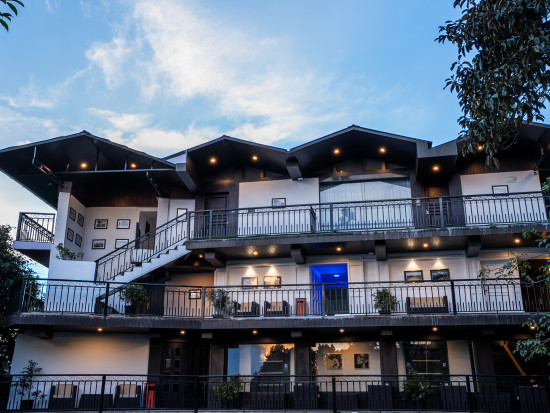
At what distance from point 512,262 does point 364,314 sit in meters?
6.67

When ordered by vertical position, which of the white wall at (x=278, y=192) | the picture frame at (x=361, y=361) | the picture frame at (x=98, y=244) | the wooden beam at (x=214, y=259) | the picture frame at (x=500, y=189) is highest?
the white wall at (x=278, y=192)

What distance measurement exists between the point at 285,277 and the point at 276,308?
1.63 meters

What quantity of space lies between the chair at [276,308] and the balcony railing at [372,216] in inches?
96.3

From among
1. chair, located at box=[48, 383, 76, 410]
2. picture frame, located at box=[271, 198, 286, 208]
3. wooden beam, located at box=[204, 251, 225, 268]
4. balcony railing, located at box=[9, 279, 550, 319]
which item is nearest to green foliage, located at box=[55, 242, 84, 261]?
balcony railing, located at box=[9, 279, 550, 319]

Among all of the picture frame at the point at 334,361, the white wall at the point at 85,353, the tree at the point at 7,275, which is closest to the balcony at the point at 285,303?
the white wall at the point at 85,353

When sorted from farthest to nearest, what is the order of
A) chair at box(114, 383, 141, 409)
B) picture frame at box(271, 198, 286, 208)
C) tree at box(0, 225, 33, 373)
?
tree at box(0, 225, 33, 373) → picture frame at box(271, 198, 286, 208) → chair at box(114, 383, 141, 409)

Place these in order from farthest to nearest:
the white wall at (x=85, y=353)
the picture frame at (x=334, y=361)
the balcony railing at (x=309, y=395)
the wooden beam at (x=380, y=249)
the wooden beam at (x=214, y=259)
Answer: the wooden beam at (x=214, y=259)
the white wall at (x=85, y=353)
the wooden beam at (x=380, y=249)
the picture frame at (x=334, y=361)
the balcony railing at (x=309, y=395)

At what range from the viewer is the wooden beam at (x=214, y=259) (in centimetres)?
2052

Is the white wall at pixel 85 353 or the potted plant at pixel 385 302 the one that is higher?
the potted plant at pixel 385 302

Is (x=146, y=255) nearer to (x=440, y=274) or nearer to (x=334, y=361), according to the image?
(x=334, y=361)

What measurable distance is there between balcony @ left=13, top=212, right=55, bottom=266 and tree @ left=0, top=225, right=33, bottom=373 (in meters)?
1.17

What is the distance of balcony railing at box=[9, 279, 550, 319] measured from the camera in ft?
60.6

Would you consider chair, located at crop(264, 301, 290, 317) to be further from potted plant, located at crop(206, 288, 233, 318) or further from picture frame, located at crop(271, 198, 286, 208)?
picture frame, located at crop(271, 198, 286, 208)

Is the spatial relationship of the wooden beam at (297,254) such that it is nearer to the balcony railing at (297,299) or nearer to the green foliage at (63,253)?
the balcony railing at (297,299)
